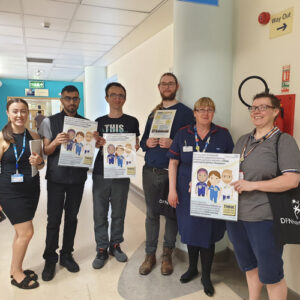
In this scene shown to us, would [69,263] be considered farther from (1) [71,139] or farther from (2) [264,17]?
(2) [264,17]

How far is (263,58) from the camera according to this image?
2.14 metres

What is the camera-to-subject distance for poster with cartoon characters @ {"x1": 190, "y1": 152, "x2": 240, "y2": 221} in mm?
1586

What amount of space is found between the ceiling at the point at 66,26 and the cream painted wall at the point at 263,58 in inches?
52.8

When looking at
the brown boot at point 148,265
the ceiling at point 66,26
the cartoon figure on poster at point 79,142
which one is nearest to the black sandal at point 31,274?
the brown boot at point 148,265

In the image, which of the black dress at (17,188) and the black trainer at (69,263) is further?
the black trainer at (69,263)

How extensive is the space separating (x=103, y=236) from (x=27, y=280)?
73cm

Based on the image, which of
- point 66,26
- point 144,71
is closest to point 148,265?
point 144,71

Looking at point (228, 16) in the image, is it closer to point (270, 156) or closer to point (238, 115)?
point (238, 115)

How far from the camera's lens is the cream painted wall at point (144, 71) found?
4086 mm

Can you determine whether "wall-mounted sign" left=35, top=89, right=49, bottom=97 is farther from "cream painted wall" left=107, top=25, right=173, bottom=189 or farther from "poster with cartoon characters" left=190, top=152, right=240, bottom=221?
"poster with cartoon characters" left=190, top=152, right=240, bottom=221

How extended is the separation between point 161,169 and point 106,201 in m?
0.66

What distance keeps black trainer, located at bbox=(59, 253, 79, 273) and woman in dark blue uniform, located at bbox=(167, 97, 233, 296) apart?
111cm

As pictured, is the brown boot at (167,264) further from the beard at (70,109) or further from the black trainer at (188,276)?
the beard at (70,109)

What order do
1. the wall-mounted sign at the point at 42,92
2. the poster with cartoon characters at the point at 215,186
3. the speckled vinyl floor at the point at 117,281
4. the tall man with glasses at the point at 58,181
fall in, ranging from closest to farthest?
the poster with cartoon characters at the point at 215,186, the speckled vinyl floor at the point at 117,281, the tall man with glasses at the point at 58,181, the wall-mounted sign at the point at 42,92
